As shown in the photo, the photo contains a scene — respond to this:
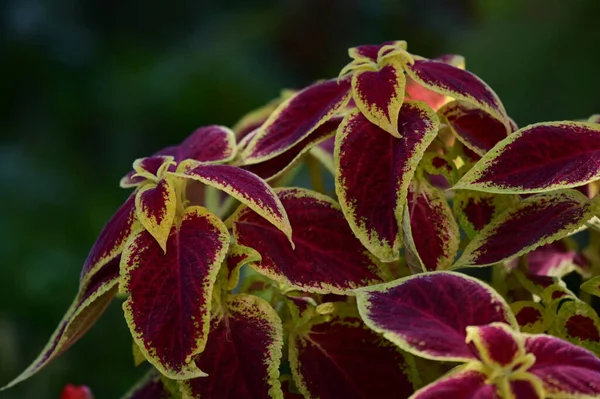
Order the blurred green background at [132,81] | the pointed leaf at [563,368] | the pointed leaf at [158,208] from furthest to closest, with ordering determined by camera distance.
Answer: the blurred green background at [132,81]
the pointed leaf at [158,208]
the pointed leaf at [563,368]

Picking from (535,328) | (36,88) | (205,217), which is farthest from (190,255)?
(36,88)

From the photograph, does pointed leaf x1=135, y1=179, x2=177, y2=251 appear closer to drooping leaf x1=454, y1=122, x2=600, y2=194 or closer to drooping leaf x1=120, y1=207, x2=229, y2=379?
drooping leaf x1=120, y1=207, x2=229, y2=379

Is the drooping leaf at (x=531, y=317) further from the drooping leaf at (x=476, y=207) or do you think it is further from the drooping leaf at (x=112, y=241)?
the drooping leaf at (x=112, y=241)

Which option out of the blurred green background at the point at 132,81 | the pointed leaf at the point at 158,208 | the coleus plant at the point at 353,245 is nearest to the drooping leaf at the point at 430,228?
the coleus plant at the point at 353,245

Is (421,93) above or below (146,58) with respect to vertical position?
above

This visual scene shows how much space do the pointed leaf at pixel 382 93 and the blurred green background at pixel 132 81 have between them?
1072 millimetres

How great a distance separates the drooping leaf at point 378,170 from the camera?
42 centimetres

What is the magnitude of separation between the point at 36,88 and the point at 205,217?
1736mm

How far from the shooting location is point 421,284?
14.5 inches

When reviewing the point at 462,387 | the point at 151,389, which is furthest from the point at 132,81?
the point at 462,387

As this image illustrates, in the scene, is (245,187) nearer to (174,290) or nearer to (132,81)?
(174,290)

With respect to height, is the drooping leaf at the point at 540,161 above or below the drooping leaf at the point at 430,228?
above

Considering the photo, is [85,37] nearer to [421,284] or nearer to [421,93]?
[421,93]

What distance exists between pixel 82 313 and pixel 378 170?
6.6 inches
